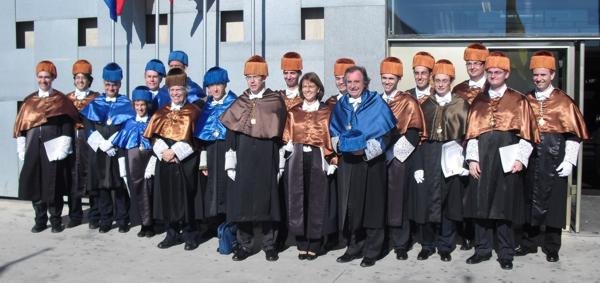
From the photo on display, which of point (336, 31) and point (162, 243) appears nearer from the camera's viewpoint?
point (162, 243)

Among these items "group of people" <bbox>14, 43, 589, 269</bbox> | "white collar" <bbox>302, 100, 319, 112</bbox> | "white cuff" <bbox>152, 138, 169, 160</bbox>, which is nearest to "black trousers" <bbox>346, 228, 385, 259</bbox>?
"group of people" <bbox>14, 43, 589, 269</bbox>

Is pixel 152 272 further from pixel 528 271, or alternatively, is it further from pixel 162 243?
pixel 528 271

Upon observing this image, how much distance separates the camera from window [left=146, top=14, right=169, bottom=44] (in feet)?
29.6

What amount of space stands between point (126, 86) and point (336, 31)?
2986 millimetres

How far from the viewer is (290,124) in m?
6.11

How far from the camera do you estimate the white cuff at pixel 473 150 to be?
5785 mm

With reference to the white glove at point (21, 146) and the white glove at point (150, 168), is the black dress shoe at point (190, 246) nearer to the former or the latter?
the white glove at point (150, 168)

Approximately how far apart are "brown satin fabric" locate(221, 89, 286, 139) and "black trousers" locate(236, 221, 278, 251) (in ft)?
2.79

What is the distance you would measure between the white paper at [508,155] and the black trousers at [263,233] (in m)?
2.13

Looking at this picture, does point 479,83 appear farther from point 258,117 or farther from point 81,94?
point 81,94

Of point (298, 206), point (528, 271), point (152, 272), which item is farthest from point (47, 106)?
point (528, 271)

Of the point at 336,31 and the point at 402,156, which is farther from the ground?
the point at 336,31

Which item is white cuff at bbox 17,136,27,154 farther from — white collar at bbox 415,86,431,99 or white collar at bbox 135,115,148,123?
white collar at bbox 415,86,431,99

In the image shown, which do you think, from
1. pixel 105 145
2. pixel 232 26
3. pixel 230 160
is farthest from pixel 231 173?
pixel 232 26
